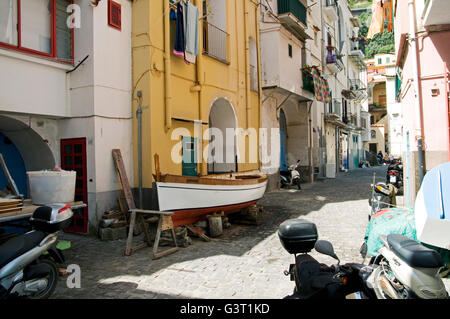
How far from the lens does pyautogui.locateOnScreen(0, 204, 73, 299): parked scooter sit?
3383 mm

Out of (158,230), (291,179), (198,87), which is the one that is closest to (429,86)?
(198,87)

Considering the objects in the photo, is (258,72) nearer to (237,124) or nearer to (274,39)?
(274,39)

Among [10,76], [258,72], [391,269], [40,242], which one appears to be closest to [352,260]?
[391,269]

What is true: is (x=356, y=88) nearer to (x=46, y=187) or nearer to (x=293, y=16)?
(x=293, y=16)

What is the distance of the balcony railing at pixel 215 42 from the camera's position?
10.5 m

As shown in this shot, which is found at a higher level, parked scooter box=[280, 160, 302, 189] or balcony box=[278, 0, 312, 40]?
balcony box=[278, 0, 312, 40]

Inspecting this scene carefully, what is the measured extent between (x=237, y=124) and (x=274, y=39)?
455 centimetres

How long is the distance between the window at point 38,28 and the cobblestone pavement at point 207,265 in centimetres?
422

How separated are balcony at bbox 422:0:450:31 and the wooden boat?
5386mm

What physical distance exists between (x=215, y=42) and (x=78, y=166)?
6400mm

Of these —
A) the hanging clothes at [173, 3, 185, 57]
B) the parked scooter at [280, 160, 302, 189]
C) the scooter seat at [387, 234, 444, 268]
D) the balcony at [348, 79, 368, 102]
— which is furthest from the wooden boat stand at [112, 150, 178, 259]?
the balcony at [348, 79, 368, 102]

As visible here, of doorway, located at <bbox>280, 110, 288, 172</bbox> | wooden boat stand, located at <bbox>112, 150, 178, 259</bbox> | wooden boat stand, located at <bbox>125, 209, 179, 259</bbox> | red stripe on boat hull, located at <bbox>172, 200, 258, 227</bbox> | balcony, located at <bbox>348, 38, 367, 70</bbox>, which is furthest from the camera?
balcony, located at <bbox>348, 38, 367, 70</bbox>

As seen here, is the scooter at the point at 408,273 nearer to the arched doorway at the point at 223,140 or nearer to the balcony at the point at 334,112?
the arched doorway at the point at 223,140

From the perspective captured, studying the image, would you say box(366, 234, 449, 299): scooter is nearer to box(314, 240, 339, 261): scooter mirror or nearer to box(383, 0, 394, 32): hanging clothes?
box(314, 240, 339, 261): scooter mirror
